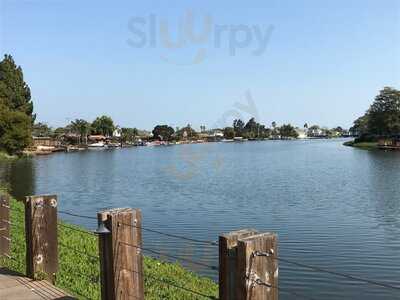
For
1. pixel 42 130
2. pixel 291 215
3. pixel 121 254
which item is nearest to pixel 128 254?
pixel 121 254

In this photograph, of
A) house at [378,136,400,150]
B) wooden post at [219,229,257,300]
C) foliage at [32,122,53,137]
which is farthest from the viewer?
foliage at [32,122,53,137]

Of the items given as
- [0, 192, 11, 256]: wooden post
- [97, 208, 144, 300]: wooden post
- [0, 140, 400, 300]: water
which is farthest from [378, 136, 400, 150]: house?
[97, 208, 144, 300]: wooden post

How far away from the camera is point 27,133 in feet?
303

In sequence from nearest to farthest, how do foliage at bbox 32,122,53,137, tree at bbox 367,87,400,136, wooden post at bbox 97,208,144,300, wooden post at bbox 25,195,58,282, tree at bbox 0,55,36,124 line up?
wooden post at bbox 97,208,144,300, wooden post at bbox 25,195,58,282, tree at bbox 0,55,36,124, tree at bbox 367,87,400,136, foliage at bbox 32,122,53,137

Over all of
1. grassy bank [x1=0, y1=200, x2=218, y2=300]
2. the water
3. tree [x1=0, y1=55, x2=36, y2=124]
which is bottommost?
the water

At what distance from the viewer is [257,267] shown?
14.2ft

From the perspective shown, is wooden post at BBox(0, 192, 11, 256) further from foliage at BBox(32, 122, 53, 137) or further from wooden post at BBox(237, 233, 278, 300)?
foliage at BBox(32, 122, 53, 137)

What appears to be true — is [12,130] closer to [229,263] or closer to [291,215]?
[291,215]

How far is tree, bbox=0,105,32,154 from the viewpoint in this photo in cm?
8769

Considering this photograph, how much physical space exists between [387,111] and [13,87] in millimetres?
83663

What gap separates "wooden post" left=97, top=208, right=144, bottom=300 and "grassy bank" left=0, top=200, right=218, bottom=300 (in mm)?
1218

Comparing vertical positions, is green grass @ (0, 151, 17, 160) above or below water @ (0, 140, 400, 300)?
above

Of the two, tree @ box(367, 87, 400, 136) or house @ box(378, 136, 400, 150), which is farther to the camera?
tree @ box(367, 87, 400, 136)

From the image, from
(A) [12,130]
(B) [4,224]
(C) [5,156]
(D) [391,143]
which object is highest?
(A) [12,130]
